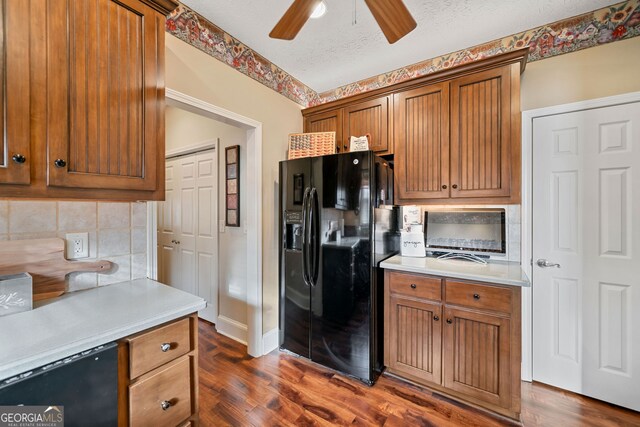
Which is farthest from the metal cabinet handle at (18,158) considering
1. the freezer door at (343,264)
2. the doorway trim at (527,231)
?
the doorway trim at (527,231)

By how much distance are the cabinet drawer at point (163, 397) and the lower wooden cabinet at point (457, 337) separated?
143cm

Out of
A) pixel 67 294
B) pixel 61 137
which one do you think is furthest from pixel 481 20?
pixel 67 294

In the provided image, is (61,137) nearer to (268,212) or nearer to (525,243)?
(268,212)

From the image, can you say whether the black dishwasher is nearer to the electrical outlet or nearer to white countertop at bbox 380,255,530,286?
the electrical outlet

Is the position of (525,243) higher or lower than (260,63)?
lower

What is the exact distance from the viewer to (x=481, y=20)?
189cm

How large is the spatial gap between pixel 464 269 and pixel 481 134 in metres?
1.01

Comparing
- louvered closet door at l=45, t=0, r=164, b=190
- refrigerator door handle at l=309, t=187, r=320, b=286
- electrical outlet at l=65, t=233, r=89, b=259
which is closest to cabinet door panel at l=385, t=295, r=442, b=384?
refrigerator door handle at l=309, t=187, r=320, b=286

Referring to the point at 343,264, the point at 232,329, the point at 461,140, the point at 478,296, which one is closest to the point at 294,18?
the point at 461,140

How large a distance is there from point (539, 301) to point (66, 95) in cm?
307

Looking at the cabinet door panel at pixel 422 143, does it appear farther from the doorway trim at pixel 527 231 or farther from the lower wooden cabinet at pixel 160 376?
the lower wooden cabinet at pixel 160 376

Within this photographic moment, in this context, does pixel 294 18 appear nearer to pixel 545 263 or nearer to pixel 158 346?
pixel 158 346

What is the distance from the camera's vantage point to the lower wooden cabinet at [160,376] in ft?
3.14

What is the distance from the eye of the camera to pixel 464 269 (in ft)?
6.03
